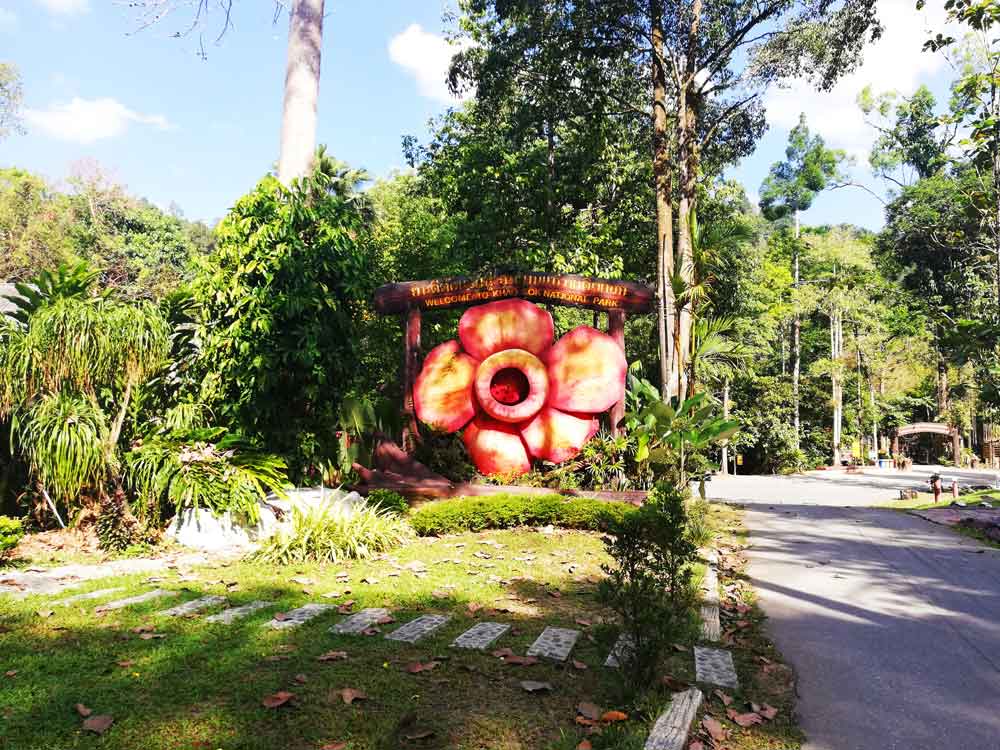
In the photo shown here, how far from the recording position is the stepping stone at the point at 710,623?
4.93 meters

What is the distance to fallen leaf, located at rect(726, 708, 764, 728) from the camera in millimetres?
3584

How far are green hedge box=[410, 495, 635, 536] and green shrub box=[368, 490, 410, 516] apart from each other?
0.41 m

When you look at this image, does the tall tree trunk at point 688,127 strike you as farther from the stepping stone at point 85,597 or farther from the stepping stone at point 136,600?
the stepping stone at point 85,597

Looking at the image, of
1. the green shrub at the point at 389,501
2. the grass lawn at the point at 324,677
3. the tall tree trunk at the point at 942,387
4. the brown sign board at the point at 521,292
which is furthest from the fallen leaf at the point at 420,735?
the tall tree trunk at the point at 942,387

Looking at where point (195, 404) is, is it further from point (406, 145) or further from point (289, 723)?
point (406, 145)

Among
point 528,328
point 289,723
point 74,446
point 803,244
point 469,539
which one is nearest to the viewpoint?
point 289,723

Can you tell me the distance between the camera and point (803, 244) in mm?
43438

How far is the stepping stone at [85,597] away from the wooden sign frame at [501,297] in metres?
6.39

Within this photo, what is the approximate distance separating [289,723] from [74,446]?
5.32 m

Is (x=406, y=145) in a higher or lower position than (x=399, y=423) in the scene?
higher

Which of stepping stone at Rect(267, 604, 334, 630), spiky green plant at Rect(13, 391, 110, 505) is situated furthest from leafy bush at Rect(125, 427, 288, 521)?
stepping stone at Rect(267, 604, 334, 630)

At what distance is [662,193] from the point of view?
50.4ft

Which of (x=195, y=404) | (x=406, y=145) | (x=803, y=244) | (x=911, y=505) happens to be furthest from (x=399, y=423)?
(x=803, y=244)

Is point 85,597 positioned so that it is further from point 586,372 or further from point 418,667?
point 586,372
